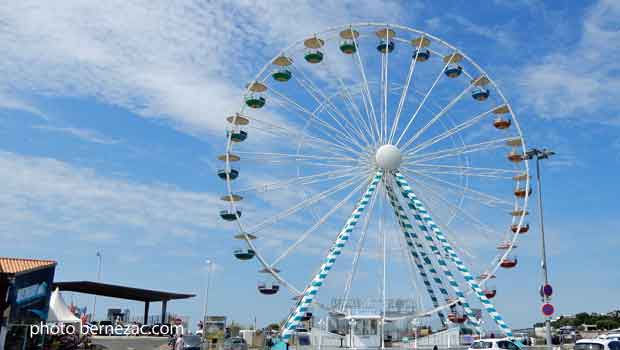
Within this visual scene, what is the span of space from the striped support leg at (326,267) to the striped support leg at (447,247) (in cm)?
139

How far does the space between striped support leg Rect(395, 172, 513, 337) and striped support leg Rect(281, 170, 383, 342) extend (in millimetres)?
1387

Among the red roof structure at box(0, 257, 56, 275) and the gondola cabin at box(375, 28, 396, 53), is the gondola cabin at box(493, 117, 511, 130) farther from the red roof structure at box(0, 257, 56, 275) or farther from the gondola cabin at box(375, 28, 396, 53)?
the red roof structure at box(0, 257, 56, 275)

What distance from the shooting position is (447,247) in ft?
100

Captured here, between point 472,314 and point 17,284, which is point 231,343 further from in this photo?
point 17,284

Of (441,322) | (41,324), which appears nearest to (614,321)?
(441,322)

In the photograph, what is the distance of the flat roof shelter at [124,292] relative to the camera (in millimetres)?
36050

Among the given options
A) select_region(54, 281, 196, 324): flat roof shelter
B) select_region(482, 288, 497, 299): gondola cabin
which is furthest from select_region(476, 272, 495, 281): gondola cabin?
select_region(54, 281, 196, 324): flat roof shelter

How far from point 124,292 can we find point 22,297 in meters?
20.2

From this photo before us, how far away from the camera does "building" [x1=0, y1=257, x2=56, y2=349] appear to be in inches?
733

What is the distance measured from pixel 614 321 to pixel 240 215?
65.7m

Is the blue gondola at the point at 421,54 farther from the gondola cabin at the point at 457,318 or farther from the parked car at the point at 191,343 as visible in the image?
the parked car at the point at 191,343

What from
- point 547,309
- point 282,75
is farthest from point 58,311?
point 547,309

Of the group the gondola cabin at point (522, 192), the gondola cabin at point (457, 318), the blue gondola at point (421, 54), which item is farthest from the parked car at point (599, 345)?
the blue gondola at point (421, 54)

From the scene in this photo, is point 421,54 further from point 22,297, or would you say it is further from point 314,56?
point 22,297
